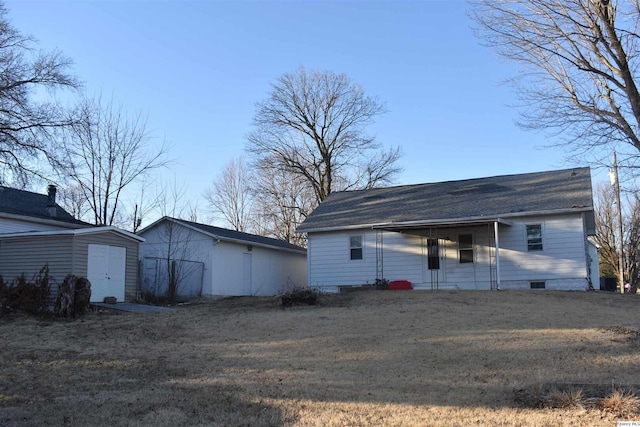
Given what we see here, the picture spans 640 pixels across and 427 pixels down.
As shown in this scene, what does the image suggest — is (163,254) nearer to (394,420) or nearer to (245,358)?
(245,358)

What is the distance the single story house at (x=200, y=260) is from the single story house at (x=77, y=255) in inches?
80.2

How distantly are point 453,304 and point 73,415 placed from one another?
957 cm

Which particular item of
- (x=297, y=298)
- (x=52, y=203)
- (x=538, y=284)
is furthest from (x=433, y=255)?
(x=52, y=203)

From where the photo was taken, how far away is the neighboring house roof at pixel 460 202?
19016 millimetres

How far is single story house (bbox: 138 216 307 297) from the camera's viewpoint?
→ 20.9 m

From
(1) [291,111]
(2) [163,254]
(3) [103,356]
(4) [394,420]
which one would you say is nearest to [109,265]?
(2) [163,254]

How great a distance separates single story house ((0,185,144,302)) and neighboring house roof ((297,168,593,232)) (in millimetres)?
7292

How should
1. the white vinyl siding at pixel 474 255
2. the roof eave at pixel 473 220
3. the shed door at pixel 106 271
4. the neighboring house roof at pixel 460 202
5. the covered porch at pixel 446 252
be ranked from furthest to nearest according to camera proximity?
the covered porch at pixel 446 252 → the neighboring house roof at pixel 460 202 → the white vinyl siding at pixel 474 255 → the roof eave at pixel 473 220 → the shed door at pixel 106 271

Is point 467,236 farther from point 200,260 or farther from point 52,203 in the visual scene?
point 52,203


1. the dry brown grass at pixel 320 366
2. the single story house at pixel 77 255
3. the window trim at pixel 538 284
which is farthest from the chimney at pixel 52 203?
the window trim at pixel 538 284

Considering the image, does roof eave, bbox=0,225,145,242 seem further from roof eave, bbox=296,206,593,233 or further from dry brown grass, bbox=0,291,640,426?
roof eave, bbox=296,206,593,233

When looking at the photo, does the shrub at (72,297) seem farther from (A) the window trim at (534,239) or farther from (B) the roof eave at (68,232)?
(A) the window trim at (534,239)

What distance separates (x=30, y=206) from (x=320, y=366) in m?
18.3

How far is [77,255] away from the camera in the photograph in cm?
1619
